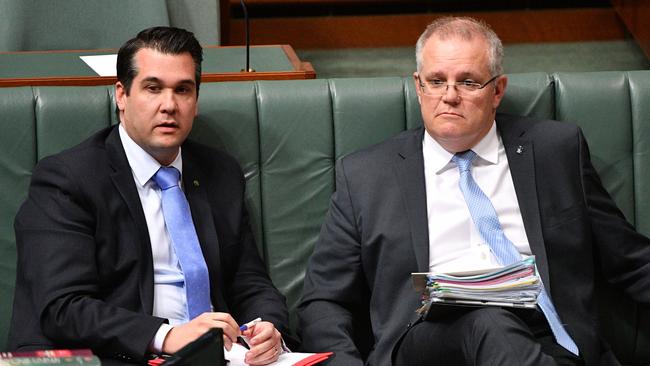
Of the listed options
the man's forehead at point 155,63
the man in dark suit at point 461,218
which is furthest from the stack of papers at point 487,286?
the man's forehead at point 155,63

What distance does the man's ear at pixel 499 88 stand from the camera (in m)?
2.58

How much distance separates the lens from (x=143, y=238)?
2.39 m

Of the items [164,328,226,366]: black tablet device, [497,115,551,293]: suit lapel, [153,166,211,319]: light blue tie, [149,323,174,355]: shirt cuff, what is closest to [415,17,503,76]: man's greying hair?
[497,115,551,293]: suit lapel

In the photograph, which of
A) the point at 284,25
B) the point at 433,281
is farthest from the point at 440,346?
the point at 284,25

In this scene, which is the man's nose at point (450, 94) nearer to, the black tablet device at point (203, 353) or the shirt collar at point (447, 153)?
the shirt collar at point (447, 153)

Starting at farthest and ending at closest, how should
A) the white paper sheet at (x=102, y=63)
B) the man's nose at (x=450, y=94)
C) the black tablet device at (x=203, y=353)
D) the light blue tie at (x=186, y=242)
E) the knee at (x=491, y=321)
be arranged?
1. the white paper sheet at (x=102, y=63)
2. the man's nose at (x=450, y=94)
3. the light blue tie at (x=186, y=242)
4. the knee at (x=491, y=321)
5. the black tablet device at (x=203, y=353)

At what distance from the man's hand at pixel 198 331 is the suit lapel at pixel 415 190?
49 centimetres

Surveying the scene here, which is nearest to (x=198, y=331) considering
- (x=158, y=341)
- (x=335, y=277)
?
(x=158, y=341)

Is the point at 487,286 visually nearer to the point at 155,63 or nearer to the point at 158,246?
the point at 158,246

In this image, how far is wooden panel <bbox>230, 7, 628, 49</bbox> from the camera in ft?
17.3

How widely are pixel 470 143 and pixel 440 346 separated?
20.5 inches

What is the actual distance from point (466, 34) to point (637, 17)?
2815 millimetres

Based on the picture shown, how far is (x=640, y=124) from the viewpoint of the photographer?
8.95 feet

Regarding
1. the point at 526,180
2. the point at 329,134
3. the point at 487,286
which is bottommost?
the point at 487,286
